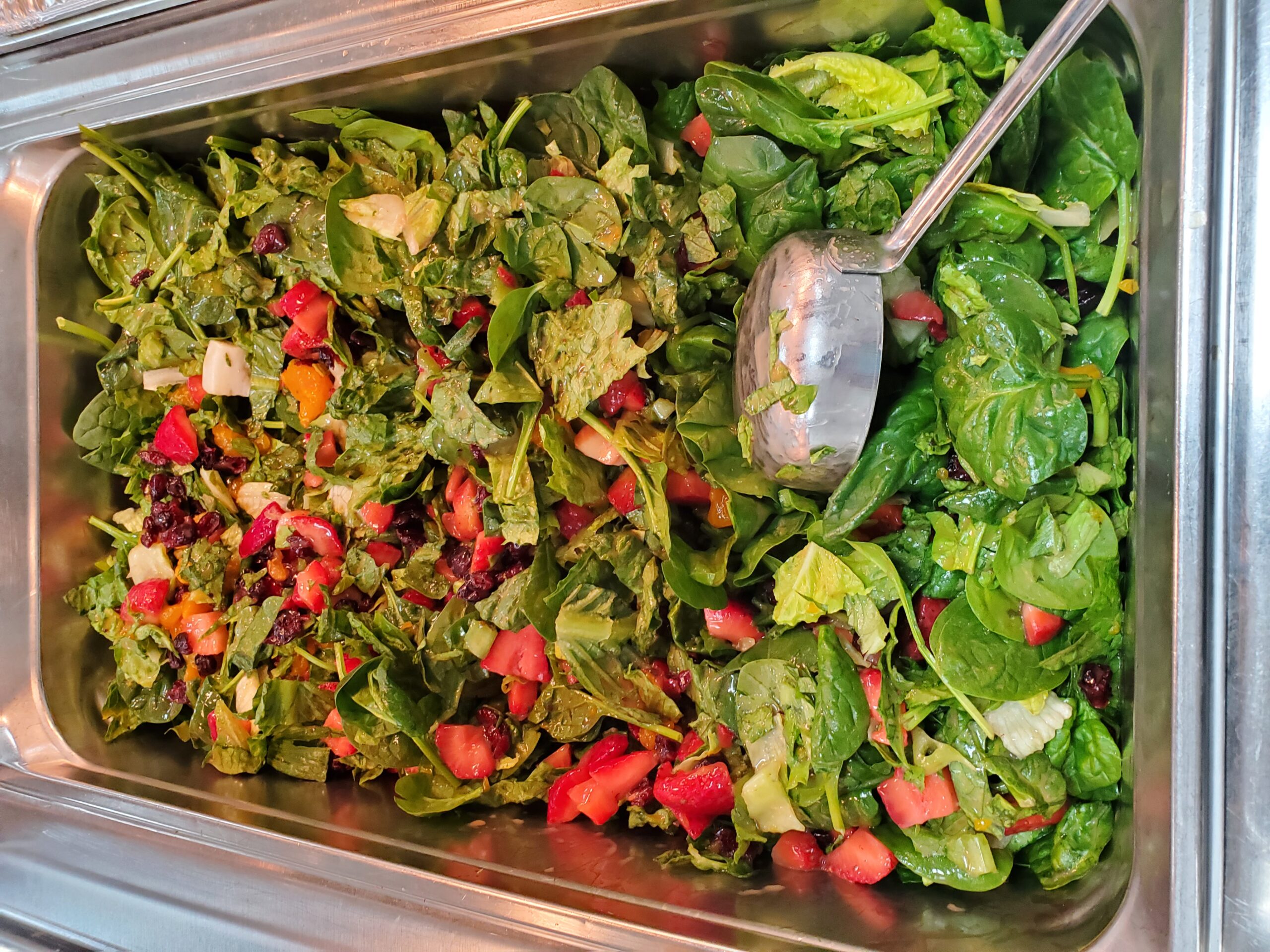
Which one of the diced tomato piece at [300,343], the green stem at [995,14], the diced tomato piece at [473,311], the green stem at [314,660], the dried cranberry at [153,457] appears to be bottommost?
the green stem at [314,660]

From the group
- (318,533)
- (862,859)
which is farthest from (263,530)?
(862,859)

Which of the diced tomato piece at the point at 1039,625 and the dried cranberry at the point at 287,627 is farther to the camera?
the dried cranberry at the point at 287,627

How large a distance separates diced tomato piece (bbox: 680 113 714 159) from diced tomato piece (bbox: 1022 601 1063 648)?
1.04 m

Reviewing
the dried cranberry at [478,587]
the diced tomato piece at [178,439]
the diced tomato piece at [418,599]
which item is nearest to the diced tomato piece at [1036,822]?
the dried cranberry at [478,587]

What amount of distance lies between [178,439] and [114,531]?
35 cm

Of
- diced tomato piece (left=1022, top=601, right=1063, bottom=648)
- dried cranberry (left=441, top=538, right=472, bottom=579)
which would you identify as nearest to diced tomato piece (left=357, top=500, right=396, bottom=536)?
dried cranberry (left=441, top=538, right=472, bottom=579)

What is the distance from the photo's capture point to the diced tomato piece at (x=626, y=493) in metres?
1.65

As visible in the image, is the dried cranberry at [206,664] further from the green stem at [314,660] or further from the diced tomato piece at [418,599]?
the diced tomato piece at [418,599]

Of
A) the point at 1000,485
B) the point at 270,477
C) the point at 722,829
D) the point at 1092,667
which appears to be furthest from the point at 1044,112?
the point at 270,477

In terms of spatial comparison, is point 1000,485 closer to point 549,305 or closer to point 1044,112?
point 1044,112

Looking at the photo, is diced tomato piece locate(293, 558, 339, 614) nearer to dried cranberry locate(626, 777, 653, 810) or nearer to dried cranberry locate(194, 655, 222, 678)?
dried cranberry locate(194, 655, 222, 678)

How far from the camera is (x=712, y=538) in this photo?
166 cm

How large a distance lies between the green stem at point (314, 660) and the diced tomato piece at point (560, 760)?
22.7 inches

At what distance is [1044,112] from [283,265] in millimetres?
1628
